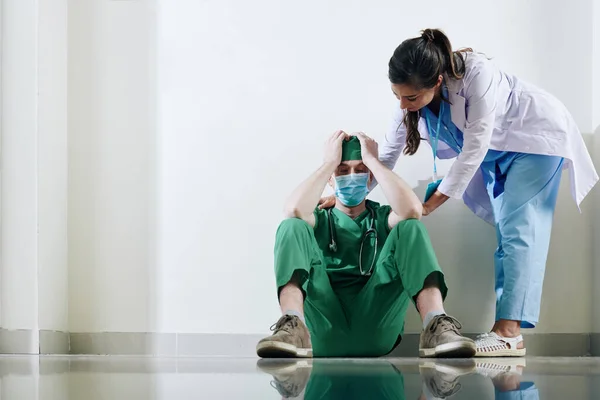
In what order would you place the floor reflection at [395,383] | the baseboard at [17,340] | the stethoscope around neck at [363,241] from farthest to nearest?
the baseboard at [17,340]
the stethoscope around neck at [363,241]
the floor reflection at [395,383]

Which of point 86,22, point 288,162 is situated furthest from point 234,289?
point 86,22

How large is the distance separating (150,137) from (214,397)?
84.1 inches

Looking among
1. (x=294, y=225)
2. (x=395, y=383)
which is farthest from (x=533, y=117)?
(x=395, y=383)

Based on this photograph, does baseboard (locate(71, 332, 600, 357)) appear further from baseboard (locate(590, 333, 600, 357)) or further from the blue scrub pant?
the blue scrub pant

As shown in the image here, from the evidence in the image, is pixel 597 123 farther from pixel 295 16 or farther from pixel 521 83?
pixel 295 16

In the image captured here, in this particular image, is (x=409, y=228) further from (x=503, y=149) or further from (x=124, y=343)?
(x=124, y=343)

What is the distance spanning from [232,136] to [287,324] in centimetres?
105

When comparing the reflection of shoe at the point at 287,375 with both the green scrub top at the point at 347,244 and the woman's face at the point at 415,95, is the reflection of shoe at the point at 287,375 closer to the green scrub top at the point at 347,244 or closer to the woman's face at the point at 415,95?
the green scrub top at the point at 347,244

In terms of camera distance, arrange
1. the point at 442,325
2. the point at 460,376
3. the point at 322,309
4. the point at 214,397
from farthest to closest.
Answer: the point at 322,309 → the point at 442,325 → the point at 460,376 → the point at 214,397

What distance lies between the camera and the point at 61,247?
10.0 feet

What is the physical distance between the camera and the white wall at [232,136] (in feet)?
9.83

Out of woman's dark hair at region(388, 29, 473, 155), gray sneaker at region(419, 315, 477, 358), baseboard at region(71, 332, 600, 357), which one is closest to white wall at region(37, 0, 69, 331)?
baseboard at region(71, 332, 600, 357)

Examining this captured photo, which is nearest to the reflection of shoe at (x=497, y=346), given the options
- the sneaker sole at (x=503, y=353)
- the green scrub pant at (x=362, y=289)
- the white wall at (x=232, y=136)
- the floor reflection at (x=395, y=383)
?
the sneaker sole at (x=503, y=353)

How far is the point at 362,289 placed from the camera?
2555mm
